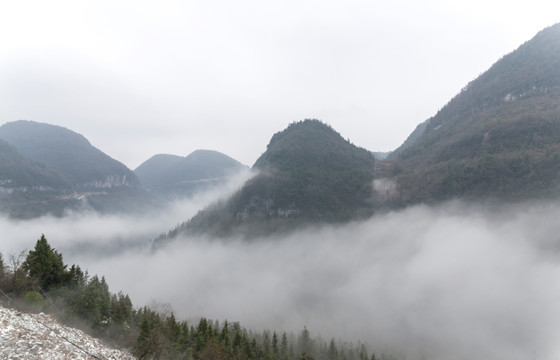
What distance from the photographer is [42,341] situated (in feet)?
91.1

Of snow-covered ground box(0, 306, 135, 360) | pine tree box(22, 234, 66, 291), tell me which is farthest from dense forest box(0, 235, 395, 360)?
snow-covered ground box(0, 306, 135, 360)

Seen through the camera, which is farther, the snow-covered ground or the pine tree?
the pine tree

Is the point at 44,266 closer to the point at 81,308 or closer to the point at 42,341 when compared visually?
the point at 81,308

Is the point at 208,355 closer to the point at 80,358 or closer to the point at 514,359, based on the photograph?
the point at 80,358

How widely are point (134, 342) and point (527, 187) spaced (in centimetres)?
23635

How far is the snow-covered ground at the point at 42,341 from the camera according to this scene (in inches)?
995

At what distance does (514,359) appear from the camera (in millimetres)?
185250

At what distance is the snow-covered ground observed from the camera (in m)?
25.3

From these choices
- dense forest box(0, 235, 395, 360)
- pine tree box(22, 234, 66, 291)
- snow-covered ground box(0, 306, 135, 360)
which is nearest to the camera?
snow-covered ground box(0, 306, 135, 360)

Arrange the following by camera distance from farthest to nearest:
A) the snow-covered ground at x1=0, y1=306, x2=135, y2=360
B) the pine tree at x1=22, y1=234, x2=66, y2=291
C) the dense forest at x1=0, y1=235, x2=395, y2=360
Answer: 1. the pine tree at x1=22, y1=234, x2=66, y2=291
2. the dense forest at x1=0, y1=235, x2=395, y2=360
3. the snow-covered ground at x1=0, y1=306, x2=135, y2=360

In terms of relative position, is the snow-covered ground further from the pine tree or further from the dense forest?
the pine tree

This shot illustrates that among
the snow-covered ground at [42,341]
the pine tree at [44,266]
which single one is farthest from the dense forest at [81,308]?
the snow-covered ground at [42,341]

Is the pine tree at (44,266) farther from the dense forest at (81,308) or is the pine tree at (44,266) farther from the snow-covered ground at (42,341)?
the snow-covered ground at (42,341)

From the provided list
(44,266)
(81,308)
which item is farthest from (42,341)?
(44,266)
